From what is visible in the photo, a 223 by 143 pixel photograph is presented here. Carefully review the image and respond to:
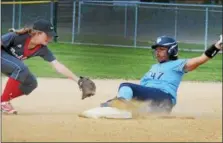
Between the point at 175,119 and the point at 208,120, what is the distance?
38 cm

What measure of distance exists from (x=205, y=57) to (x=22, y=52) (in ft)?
6.66

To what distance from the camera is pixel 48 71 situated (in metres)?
14.0

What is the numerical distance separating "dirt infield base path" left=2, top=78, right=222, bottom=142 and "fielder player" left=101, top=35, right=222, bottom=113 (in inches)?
16.7

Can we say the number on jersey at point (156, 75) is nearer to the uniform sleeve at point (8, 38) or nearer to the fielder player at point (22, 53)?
the fielder player at point (22, 53)

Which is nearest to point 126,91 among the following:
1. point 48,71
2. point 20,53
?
point 20,53

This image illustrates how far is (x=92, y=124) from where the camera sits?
6.54 metres

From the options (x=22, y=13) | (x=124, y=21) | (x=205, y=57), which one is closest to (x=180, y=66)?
(x=205, y=57)

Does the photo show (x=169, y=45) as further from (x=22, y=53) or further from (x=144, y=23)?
(x=144, y=23)

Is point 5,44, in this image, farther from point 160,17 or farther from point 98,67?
point 160,17

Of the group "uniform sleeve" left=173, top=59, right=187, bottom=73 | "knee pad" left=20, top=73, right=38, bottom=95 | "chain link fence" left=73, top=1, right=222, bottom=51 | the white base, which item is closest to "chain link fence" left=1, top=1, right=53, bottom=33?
"chain link fence" left=73, top=1, right=222, bottom=51

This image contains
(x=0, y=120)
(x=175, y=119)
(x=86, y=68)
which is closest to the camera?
(x=0, y=120)

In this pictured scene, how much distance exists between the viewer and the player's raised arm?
21.7 feet

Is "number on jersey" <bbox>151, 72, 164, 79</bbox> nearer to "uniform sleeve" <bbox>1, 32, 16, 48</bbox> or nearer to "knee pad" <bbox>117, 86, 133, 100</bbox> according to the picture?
"knee pad" <bbox>117, 86, 133, 100</bbox>

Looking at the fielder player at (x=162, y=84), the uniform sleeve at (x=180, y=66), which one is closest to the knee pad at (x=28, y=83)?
the fielder player at (x=162, y=84)
